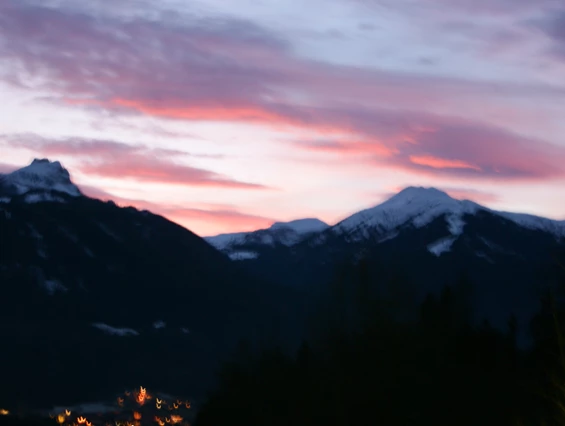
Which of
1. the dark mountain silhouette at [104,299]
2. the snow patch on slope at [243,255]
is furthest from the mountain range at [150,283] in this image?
the snow patch on slope at [243,255]

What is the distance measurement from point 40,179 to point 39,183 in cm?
105

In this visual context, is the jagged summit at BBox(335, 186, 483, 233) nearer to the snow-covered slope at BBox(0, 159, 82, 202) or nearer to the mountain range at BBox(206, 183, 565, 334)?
the mountain range at BBox(206, 183, 565, 334)

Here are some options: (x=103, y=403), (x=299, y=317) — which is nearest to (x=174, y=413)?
(x=103, y=403)

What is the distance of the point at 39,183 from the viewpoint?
136m

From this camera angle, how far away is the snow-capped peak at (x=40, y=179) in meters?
133

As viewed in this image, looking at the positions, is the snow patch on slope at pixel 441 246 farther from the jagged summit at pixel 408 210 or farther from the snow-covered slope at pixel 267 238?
the snow-covered slope at pixel 267 238

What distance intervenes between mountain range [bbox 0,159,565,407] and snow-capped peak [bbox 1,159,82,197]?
0.22 metres

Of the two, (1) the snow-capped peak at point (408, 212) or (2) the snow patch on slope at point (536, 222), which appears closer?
(2) the snow patch on slope at point (536, 222)

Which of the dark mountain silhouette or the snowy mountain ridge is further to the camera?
the snowy mountain ridge

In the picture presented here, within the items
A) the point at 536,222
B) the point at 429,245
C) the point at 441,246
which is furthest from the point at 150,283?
the point at 536,222

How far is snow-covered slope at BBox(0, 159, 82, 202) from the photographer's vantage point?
428 feet

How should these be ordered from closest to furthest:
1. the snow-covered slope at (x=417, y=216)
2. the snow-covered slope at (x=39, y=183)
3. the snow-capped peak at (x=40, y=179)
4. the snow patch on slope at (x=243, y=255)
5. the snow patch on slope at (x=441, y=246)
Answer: the snow-covered slope at (x=39, y=183) → the snow-capped peak at (x=40, y=179) → the snow patch on slope at (x=441, y=246) → the snow-covered slope at (x=417, y=216) → the snow patch on slope at (x=243, y=255)

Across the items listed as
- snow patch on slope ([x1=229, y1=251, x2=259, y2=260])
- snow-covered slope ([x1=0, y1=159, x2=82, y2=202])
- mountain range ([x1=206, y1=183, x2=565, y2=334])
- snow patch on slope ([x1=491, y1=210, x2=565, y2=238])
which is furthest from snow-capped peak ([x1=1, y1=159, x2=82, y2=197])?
snow patch on slope ([x1=491, y1=210, x2=565, y2=238])

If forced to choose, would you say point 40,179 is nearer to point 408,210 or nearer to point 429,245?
point 429,245
